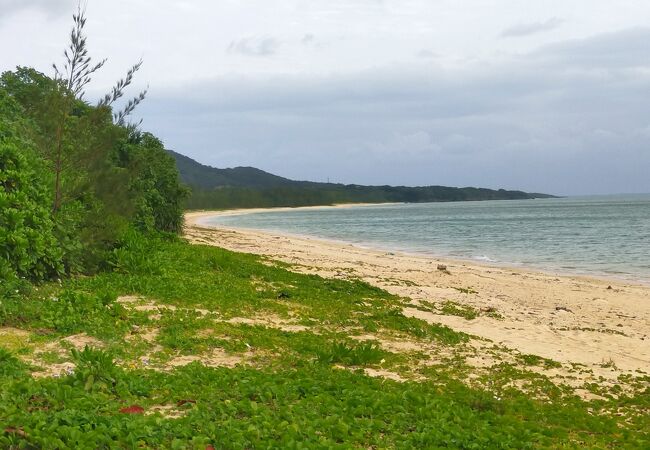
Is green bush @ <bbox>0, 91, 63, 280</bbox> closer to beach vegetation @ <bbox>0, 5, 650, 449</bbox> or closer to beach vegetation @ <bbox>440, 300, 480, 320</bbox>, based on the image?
beach vegetation @ <bbox>0, 5, 650, 449</bbox>

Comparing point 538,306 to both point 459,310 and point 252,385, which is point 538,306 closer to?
point 459,310

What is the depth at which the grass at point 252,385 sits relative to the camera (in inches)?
229

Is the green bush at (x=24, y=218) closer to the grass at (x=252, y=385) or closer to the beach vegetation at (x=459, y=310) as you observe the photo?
the grass at (x=252, y=385)

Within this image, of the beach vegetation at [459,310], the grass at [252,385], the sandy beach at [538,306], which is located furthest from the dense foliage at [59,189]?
the beach vegetation at [459,310]

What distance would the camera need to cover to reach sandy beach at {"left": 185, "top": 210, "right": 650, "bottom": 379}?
42.8 feet

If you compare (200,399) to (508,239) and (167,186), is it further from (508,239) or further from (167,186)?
(508,239)

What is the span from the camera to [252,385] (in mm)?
7484

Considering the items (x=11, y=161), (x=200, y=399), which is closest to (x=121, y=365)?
(x=200, y=399)

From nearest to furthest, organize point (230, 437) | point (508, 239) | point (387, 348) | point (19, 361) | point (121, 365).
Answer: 1. point (230, 437)
2. point (19, 361)
3. point (121, 365)
4. point (387, 348)
5. point (508, 239)

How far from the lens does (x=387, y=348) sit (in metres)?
11.2

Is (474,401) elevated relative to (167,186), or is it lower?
lower

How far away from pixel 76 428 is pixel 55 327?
5000 millimetres

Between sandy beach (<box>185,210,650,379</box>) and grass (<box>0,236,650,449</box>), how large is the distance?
76.1 inches

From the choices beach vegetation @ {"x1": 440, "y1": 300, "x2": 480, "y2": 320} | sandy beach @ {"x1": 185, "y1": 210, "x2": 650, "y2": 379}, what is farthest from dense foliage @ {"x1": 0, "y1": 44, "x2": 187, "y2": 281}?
beach vegetation @ {"x1": 440, "y1": 300, "x2": 480, "y2": 320}
